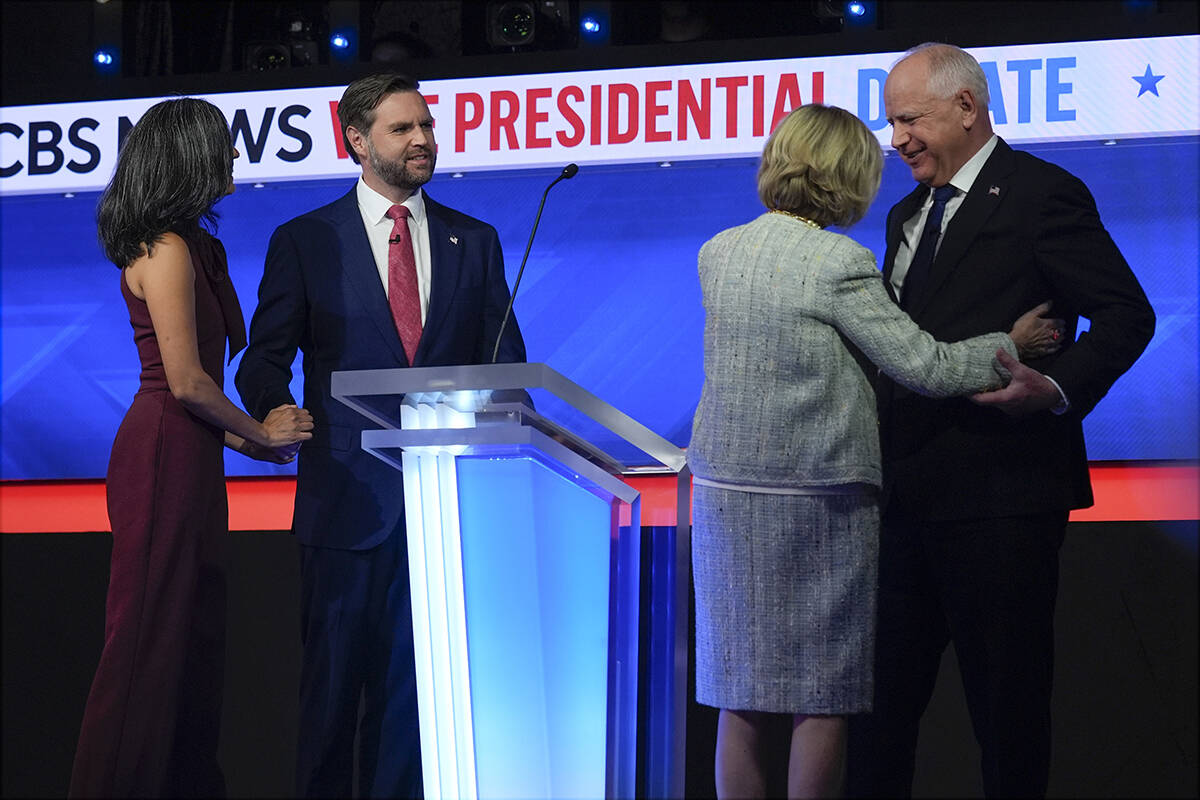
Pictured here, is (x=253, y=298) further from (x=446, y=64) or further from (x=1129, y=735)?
(x=1129, y=735)

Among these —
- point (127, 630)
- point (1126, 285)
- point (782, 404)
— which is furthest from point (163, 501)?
point (1126, 285)

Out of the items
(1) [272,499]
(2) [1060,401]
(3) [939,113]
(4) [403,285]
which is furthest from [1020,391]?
(1) [272,499]

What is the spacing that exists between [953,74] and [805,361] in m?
0.75

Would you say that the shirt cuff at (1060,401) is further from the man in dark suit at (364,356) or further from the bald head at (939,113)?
the man in dark suit at (364,356)

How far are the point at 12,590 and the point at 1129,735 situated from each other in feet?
9.68

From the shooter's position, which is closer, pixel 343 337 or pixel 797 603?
pixel 797 603

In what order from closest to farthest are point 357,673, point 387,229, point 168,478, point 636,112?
point 168,478, point 357,673, point 387,229, point 636,112

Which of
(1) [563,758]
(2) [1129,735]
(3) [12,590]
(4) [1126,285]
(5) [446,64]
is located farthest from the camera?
(5) [446,64]

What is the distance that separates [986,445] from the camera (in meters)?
2.47

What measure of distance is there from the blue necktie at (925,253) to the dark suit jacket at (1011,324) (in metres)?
0.03

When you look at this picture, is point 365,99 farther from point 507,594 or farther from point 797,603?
point 797,603

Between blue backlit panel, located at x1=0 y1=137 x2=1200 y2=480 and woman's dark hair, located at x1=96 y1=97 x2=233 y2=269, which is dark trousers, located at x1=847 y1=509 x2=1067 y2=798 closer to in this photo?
woman's dark hair, located at x1=96 y1=97 x2=233 y2=269

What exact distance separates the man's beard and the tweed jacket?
971 mm

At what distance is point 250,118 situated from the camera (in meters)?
4.50
